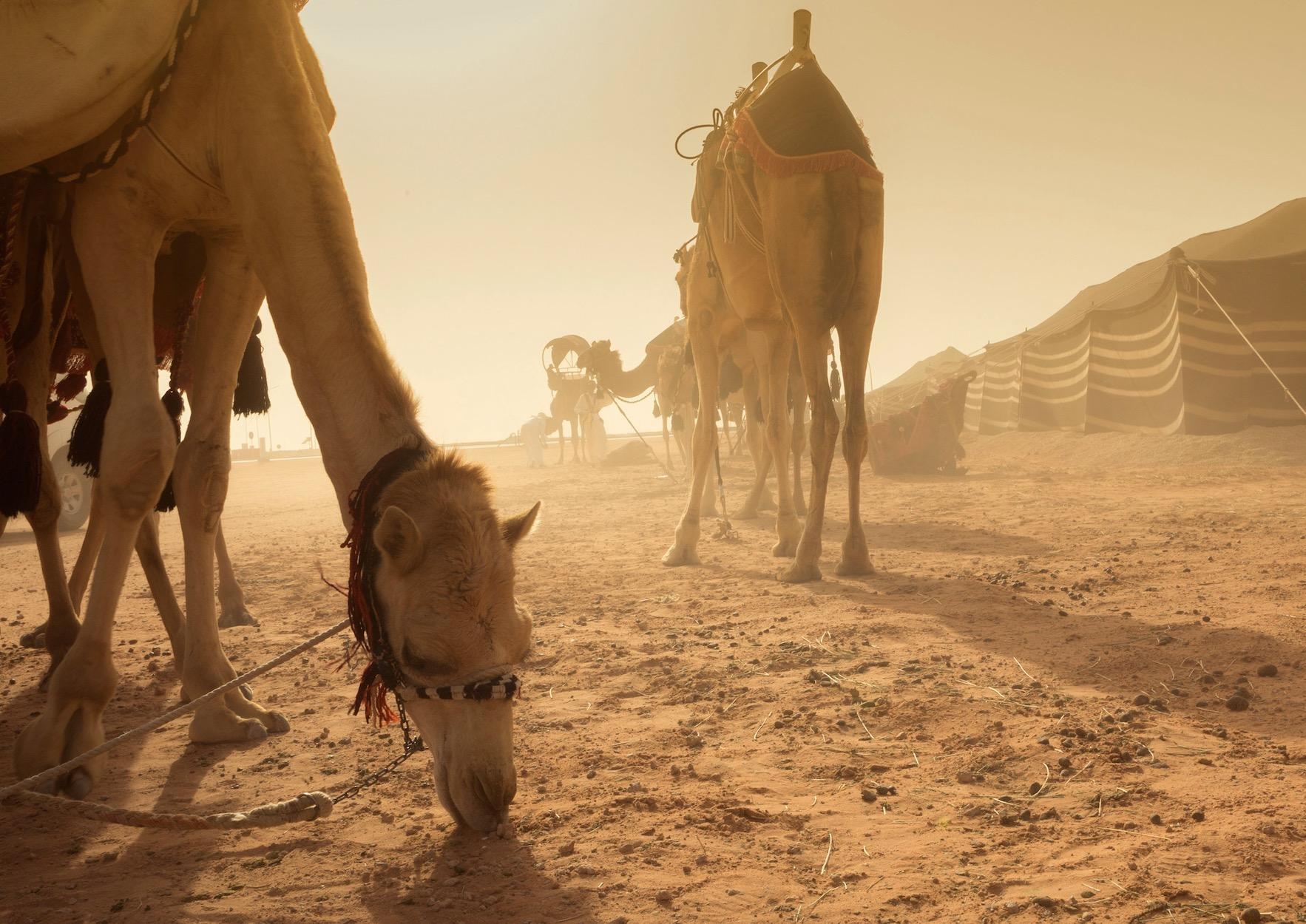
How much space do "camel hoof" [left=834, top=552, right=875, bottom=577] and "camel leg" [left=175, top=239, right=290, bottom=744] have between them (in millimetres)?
3823

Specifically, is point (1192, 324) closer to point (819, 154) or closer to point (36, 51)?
point (819, 154)

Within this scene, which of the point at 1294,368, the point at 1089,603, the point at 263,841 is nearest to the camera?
the point at 263,841

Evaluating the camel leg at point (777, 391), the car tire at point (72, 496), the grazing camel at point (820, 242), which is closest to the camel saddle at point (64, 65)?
the grazing camel at point (820, 242)

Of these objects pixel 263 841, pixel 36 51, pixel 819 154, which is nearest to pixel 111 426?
pixel 36 51

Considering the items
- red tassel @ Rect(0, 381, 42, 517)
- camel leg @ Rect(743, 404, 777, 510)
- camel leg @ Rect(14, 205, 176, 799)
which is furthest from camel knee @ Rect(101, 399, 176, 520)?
camel leg @ Rect(743, 404, 777, 510)

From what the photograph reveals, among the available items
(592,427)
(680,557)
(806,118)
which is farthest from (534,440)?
(806,118)

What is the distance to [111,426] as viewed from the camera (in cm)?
329

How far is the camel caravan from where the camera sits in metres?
2.38

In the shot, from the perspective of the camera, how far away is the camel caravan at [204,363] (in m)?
2.38

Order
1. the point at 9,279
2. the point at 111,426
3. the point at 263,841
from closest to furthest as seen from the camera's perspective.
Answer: the point at 263,841 → the point at 111,426 → the point at 9,279

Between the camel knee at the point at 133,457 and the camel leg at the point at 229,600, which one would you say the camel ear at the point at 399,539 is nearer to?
the camel knee at the point at 133,457

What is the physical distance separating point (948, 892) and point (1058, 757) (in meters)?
0.94

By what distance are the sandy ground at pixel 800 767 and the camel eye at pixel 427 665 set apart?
19.4 inches

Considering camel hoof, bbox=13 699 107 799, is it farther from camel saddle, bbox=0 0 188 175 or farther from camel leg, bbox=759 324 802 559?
camel leg, bbox=759 324 802 559
